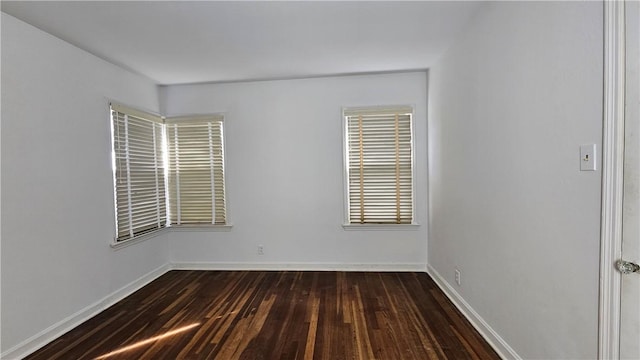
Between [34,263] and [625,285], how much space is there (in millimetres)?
3602

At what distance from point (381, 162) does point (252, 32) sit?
6.85ft

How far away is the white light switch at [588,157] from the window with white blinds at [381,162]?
227 cm

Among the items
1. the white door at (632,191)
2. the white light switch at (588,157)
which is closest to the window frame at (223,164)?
the white light switch at (588,157)

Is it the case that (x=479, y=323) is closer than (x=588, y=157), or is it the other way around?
(x=588, y=157)

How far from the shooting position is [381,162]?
3.61m

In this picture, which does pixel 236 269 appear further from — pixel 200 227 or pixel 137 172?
pixel 137 172

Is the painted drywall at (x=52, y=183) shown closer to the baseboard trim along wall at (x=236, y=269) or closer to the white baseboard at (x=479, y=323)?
the baseboard trim along wall at (x=236, y=269)

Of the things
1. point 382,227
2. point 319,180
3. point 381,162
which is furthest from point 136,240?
point 381,162

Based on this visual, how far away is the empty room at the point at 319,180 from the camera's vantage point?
1354mm

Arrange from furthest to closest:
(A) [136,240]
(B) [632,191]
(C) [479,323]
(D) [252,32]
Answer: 1. (A) [136,240]
2. (D) [252,32]
3. (C) [479,323]
4. (B) [632,191]

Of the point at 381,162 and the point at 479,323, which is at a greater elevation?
the point at 381,162

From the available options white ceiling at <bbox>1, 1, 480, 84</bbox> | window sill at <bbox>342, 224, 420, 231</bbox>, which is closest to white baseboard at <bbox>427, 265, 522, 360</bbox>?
window sill at <bbox>342, 224, 420, 231</bbox>

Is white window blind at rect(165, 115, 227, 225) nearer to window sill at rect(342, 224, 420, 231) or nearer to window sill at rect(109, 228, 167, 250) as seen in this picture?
window sill at rect(109, 228, 167, 250)

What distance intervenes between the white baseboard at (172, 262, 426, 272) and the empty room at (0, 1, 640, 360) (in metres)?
0.03
